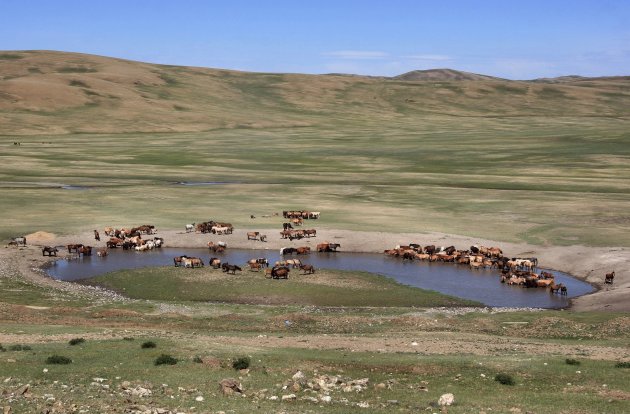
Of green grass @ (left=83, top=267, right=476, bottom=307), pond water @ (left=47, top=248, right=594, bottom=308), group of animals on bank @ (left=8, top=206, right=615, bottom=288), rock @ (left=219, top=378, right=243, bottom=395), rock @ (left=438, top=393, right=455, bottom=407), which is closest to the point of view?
rock @ (left=438, top=393, right=455, bottom=407)

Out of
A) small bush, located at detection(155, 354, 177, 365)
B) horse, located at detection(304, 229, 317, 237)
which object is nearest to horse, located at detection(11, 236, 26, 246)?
horse, located at detection(304, 229, 317, 237)

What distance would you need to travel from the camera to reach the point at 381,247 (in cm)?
5859

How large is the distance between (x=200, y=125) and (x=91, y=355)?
521ft

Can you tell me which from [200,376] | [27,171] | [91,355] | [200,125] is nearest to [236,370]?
[200,376]

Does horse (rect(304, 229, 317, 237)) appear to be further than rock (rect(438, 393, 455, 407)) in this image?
Yes

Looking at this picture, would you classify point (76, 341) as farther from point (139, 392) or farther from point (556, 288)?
point (556, 288)

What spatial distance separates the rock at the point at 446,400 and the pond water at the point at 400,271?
73.1ft

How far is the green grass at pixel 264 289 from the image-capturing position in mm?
44781

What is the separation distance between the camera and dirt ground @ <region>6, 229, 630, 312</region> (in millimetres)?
50713

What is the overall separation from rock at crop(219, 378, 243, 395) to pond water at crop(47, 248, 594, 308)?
2327 centimetres

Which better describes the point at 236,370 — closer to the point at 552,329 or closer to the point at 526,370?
the point at 526,370

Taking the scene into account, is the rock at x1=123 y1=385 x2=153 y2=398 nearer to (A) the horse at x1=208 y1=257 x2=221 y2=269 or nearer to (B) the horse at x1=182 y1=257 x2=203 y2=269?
(A) the horse at x1=208 y1=257 x2=221 y2=269

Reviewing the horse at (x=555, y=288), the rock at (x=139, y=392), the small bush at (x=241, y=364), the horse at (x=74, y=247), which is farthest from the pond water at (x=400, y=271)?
the rock at (x=139, y=392)

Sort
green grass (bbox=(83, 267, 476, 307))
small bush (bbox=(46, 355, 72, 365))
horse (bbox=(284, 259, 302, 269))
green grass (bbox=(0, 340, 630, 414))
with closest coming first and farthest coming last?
green grass (bbox=(0, 340, 630, 414))
small bush (bbox=(46, 355, 72, 365))
green grass (bbox=(83, 267, 476, 307))
horse (bbox=(284, 259, 302, 269))
